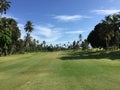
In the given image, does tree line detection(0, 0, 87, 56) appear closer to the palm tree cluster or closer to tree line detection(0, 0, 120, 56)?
tree line detection(0, 0, 120, 56)

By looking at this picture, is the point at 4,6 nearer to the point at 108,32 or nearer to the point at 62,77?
the point at 108,32

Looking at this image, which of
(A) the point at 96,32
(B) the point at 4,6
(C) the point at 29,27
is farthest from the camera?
(C) the point at 29,27

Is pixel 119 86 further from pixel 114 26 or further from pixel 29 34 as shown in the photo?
pixel 29 34

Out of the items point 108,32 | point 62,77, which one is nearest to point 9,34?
point 108,32

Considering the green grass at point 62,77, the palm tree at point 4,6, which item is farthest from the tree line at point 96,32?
the green grass at point 62,77

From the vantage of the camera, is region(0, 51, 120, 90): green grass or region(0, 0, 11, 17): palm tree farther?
region(0, 0, 11, 17): palm tree

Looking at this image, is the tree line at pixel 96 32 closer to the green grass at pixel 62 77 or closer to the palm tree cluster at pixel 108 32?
the palm tree cluster at pixel 108 32

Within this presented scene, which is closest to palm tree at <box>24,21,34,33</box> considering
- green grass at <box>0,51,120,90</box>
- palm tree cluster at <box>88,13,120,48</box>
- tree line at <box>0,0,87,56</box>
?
tree line at <box>0,0,87,56</box>

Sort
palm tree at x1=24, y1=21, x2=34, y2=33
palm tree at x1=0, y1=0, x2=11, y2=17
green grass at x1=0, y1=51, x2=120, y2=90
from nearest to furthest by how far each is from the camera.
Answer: green grass at x1=0, y1=51, x2=120, y2=90 < palm tree at x1=0, y1=0, x2=11, y2=17 < palm tree at x1=24, y1=21, x2=34, y2=33

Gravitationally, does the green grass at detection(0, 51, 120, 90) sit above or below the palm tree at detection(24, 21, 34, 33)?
below

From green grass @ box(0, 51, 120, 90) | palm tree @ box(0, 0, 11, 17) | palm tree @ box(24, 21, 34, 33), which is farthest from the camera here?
palm tree @ box(24, 21, 34, 33)

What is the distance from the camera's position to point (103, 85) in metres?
15.1

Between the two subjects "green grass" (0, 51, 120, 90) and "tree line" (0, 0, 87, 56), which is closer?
"green grass" (0, 51, 120, 90)

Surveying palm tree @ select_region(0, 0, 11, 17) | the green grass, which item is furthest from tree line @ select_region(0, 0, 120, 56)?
the green grass
